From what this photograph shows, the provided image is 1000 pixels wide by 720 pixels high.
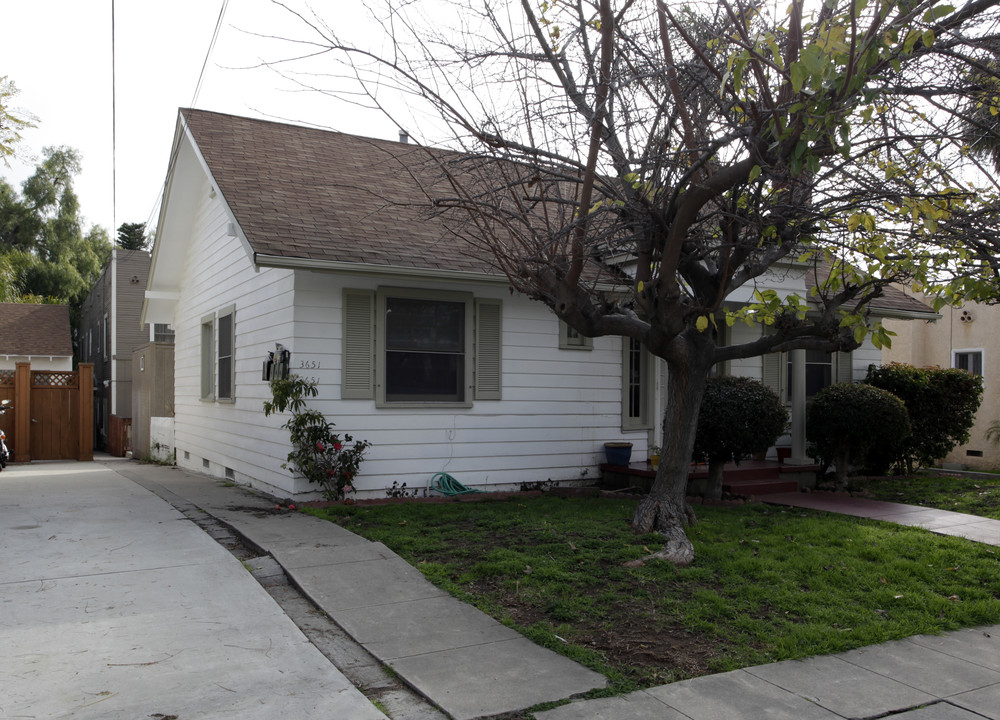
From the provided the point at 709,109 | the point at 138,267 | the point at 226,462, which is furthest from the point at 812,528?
the point at 138,267

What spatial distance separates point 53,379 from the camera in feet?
68.2

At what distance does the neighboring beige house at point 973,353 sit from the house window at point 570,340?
964 cm

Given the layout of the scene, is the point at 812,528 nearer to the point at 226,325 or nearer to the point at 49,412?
the point at 226,325

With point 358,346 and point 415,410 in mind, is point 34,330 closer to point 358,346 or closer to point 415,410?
point 358,346

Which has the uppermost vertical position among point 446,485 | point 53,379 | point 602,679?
point 53,379

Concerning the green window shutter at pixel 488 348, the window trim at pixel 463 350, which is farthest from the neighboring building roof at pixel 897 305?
the window trim at pixel 463 350

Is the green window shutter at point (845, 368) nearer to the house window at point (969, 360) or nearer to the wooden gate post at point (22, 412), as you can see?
the house window at point (969, 360)

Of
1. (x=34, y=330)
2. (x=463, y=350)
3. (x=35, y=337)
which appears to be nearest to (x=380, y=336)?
(x=463, y=350)

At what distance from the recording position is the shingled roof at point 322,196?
9.83 metres

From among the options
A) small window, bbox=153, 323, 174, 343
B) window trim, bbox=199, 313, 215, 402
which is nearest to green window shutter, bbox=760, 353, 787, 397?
window trim, bbox=199, 313, 215, 402

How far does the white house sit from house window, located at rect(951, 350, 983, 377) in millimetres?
8253

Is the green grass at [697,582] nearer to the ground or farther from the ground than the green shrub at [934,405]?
nearer to the ground

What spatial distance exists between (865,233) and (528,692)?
5.44 meters

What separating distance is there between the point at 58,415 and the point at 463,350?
14792mm
